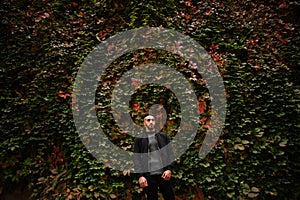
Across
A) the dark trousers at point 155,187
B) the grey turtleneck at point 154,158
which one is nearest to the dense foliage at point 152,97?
the dark trousers at point 155,187

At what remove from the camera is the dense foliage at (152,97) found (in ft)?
13.0

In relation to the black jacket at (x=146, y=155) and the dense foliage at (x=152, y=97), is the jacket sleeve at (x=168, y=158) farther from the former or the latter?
the dense foliage at (x=152, y=97)

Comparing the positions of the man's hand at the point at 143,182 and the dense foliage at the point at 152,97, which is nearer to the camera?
the man's hand at the point at 143,182

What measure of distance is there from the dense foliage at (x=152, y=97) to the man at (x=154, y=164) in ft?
3.25

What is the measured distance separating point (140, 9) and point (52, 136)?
285 centimetres

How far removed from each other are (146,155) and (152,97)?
1478 mm

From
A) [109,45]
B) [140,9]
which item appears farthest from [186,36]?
[109,45]

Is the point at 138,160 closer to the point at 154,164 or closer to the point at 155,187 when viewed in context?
the point at 154,164

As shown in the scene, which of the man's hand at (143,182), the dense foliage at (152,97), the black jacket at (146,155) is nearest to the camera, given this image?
the man's hand at (143,182)

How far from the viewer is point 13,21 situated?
4996 millimetres

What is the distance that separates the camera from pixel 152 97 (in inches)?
169

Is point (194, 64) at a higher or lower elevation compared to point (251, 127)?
higher

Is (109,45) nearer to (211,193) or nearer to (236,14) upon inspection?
(236,14)

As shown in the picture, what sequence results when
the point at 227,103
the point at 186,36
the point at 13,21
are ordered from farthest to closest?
the point at 13,21 < the point at 186,36 < the point at 227,103
